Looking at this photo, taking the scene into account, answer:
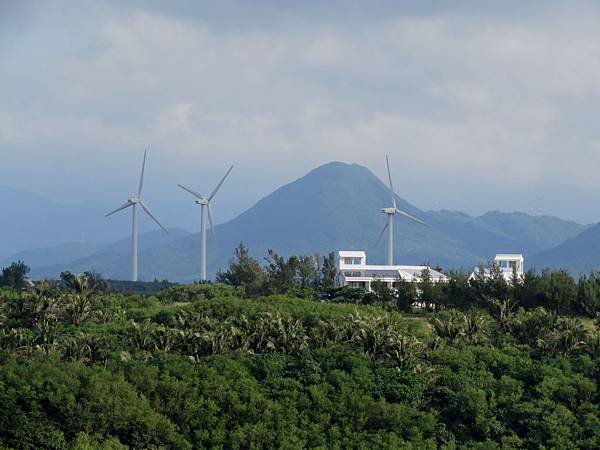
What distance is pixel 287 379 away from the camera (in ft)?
207

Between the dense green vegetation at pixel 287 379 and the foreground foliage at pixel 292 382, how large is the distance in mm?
91

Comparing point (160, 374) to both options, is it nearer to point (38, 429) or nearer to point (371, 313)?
point (38, 429)

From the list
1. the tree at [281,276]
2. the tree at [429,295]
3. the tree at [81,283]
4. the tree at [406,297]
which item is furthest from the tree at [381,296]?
the tree at [81,283]

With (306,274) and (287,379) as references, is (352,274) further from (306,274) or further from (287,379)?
(287,379)

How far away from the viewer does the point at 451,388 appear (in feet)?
211

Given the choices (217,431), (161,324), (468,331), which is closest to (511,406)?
(468,331)

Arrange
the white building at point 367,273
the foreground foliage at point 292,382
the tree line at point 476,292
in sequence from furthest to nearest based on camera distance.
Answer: the white building at point 367,273 < the tree line at point 476,292 < the foreground foliage at point 292,382

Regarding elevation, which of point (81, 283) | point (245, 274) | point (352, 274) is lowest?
point (81, 283)

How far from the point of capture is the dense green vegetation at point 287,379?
5772 cm

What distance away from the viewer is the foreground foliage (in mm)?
57688

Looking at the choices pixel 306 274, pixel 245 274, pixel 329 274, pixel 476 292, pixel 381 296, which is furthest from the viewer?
pixel 306 274

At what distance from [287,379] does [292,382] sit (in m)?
0.51

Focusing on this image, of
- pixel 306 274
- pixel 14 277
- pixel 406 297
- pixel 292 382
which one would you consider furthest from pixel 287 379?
pixel 14 277

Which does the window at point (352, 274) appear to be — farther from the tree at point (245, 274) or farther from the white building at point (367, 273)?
the tree at point (245, 274)
